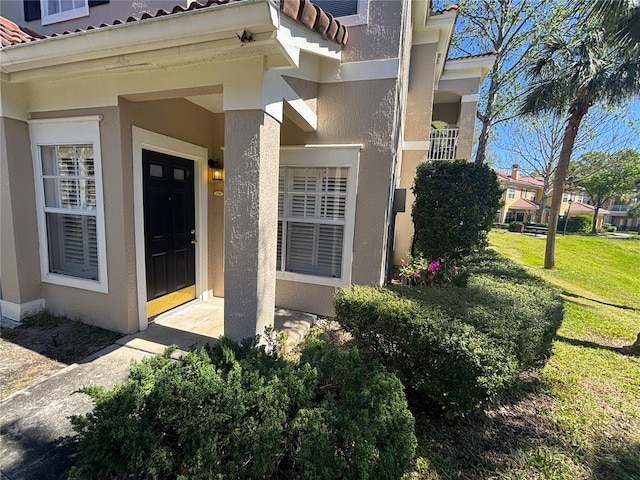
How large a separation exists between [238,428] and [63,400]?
240 centimetres

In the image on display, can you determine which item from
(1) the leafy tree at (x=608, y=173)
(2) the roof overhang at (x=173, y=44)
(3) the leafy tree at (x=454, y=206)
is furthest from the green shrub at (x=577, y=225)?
(2) the roof overhang at (x=173, y=44)

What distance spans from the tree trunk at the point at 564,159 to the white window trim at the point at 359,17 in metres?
9.94

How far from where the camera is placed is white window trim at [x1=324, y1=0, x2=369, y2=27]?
15.5 feet

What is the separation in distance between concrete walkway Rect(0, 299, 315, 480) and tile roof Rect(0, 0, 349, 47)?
12.7 feet

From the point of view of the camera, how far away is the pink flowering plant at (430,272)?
6.15 metres

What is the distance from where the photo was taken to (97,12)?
5035 millimetres

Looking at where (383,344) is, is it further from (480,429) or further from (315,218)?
(315,218)

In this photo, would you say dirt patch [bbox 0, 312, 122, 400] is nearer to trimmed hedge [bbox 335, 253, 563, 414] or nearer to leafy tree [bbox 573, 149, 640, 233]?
trimmed hedge [bbox 335, 253, 563, 414]

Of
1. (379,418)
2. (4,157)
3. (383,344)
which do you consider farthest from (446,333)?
(4,157)

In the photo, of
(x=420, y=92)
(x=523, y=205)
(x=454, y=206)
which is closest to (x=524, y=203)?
(x=523, y=205)

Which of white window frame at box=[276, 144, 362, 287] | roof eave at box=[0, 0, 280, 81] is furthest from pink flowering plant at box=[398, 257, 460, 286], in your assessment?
roof eave at box=[0, 0, 280, 81]

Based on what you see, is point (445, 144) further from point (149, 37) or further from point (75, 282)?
point (75, 282)

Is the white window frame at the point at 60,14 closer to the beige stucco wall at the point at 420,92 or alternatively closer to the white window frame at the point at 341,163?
the white window frame at the point at 341,163

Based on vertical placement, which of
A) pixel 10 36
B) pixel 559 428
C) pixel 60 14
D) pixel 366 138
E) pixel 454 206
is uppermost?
pixel 60 14
